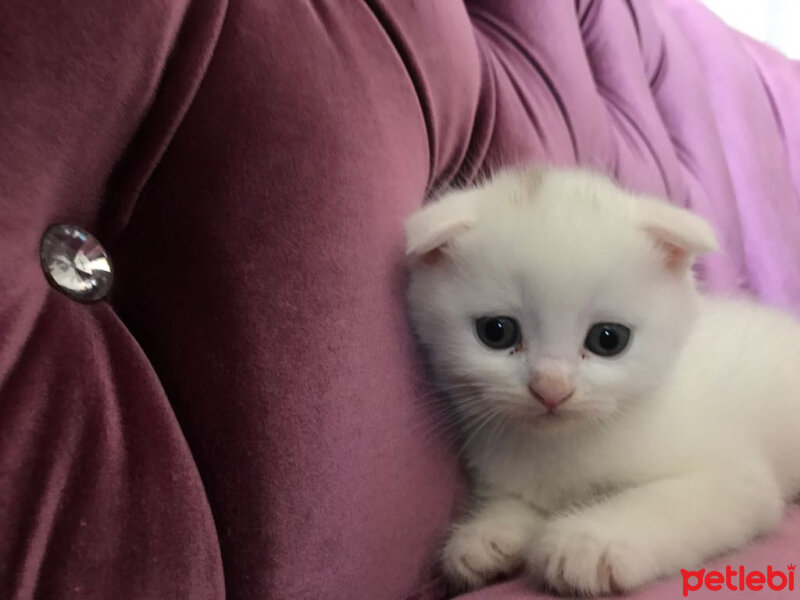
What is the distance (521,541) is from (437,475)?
11cm

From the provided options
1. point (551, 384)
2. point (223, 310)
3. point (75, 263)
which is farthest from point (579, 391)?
point (75, 263)

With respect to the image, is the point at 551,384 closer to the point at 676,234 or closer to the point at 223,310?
the point at 676,234

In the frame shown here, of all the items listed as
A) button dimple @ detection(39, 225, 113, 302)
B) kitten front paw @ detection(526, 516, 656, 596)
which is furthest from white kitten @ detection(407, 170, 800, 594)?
button dimple @ detection(39, 225, 113, 302)

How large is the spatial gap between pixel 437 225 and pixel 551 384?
18 cm

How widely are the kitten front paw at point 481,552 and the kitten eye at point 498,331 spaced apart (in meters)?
0.19

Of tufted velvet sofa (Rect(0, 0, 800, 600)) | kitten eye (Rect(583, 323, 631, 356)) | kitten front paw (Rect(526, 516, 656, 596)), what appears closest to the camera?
tufted velvet sofa (Rect(0, 0, 800, 600))

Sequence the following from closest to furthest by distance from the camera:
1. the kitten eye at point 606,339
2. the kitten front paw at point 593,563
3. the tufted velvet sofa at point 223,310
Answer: the tufted velvet sofa at point 223,310 < the kitten front paw at point 593,563 < the kitten eye at point 606,339

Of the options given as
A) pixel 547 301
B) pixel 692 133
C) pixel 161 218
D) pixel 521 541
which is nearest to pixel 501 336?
pixel 547 301

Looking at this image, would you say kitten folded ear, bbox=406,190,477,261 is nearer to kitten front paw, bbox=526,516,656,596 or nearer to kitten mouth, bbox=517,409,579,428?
kitten mouth, bbox=517,409,579,428

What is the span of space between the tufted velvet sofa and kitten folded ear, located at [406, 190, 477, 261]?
23 millimetres

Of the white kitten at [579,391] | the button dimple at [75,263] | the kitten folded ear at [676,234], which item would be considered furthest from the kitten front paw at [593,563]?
the button dimple at [75,263]

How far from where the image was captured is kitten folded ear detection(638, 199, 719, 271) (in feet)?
2.65

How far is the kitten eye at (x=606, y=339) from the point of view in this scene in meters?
0.79

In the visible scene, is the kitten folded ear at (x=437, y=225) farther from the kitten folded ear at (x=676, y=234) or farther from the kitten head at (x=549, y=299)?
the kitten folded ear at (x=676, y=234)
